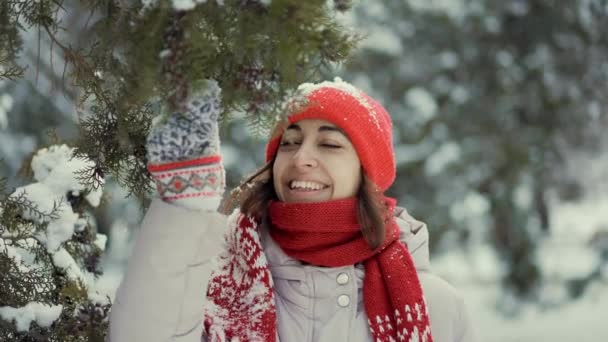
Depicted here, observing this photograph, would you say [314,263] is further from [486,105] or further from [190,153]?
[486,105]

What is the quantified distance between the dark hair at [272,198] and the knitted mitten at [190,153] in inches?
25.3

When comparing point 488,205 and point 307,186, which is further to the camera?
point 488,205

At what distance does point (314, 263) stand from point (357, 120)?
1.32 feet

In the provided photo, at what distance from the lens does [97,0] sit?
166cm

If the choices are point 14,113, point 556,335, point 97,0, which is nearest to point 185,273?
point 97,0

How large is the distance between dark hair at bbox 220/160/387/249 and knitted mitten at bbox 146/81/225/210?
64cm

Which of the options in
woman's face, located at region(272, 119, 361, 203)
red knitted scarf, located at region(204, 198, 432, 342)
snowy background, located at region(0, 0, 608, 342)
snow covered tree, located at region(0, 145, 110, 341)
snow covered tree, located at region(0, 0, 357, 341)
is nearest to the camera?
snow covered tree, located at region(0, 0, 357, 341)

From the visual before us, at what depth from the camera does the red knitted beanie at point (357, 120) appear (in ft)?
7.49

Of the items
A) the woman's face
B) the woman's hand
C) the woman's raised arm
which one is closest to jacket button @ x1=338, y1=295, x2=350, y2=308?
the woman's face

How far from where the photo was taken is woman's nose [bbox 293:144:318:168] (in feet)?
7.33

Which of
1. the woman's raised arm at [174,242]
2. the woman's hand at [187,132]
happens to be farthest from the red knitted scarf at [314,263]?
the woman's hand at [187,132]

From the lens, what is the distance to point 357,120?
2314mm

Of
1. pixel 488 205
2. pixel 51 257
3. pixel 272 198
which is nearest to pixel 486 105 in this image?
pixel 488 205

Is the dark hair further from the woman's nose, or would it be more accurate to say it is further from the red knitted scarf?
the woman's nose
